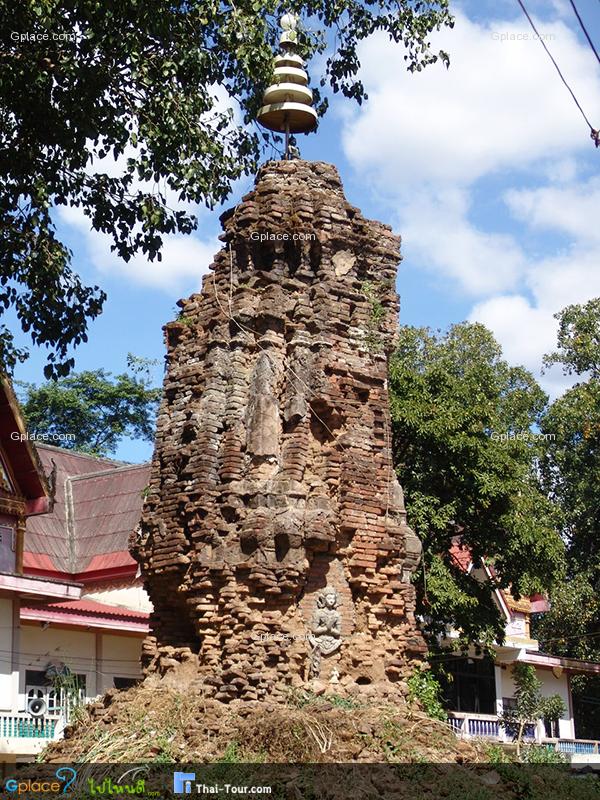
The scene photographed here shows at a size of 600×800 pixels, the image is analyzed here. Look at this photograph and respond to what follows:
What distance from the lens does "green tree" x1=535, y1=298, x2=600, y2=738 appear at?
2997 centimetres

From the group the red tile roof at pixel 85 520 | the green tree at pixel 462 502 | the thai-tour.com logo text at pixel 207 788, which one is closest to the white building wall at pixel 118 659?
the red tile roof at pixel 85 520

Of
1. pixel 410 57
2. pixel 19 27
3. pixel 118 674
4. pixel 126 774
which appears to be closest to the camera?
pixel 126 774

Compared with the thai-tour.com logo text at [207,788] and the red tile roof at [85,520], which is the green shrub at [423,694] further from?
the red tile roof at [85,520]

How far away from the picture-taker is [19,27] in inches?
517

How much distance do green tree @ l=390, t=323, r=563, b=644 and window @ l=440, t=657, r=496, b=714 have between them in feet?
20.0

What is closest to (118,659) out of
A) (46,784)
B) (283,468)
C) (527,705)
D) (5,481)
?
(5,481)

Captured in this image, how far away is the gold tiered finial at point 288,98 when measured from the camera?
49.5 feet

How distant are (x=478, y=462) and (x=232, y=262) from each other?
9.39m

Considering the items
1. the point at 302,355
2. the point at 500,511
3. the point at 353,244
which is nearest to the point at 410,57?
the point at 353,244

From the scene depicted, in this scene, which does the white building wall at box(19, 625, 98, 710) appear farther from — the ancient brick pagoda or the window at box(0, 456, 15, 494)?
the ancient brick pagoda

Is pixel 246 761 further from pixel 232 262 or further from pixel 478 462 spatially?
pixel 478 462

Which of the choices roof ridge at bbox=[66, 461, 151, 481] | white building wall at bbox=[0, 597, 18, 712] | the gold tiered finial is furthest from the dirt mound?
roof ridge at bbox=[66, 461, 151, 481]

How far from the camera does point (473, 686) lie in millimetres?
29562

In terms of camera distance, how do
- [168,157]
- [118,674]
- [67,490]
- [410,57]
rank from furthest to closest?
[67,490] < [118,674] < [410,57] < [168,157]
